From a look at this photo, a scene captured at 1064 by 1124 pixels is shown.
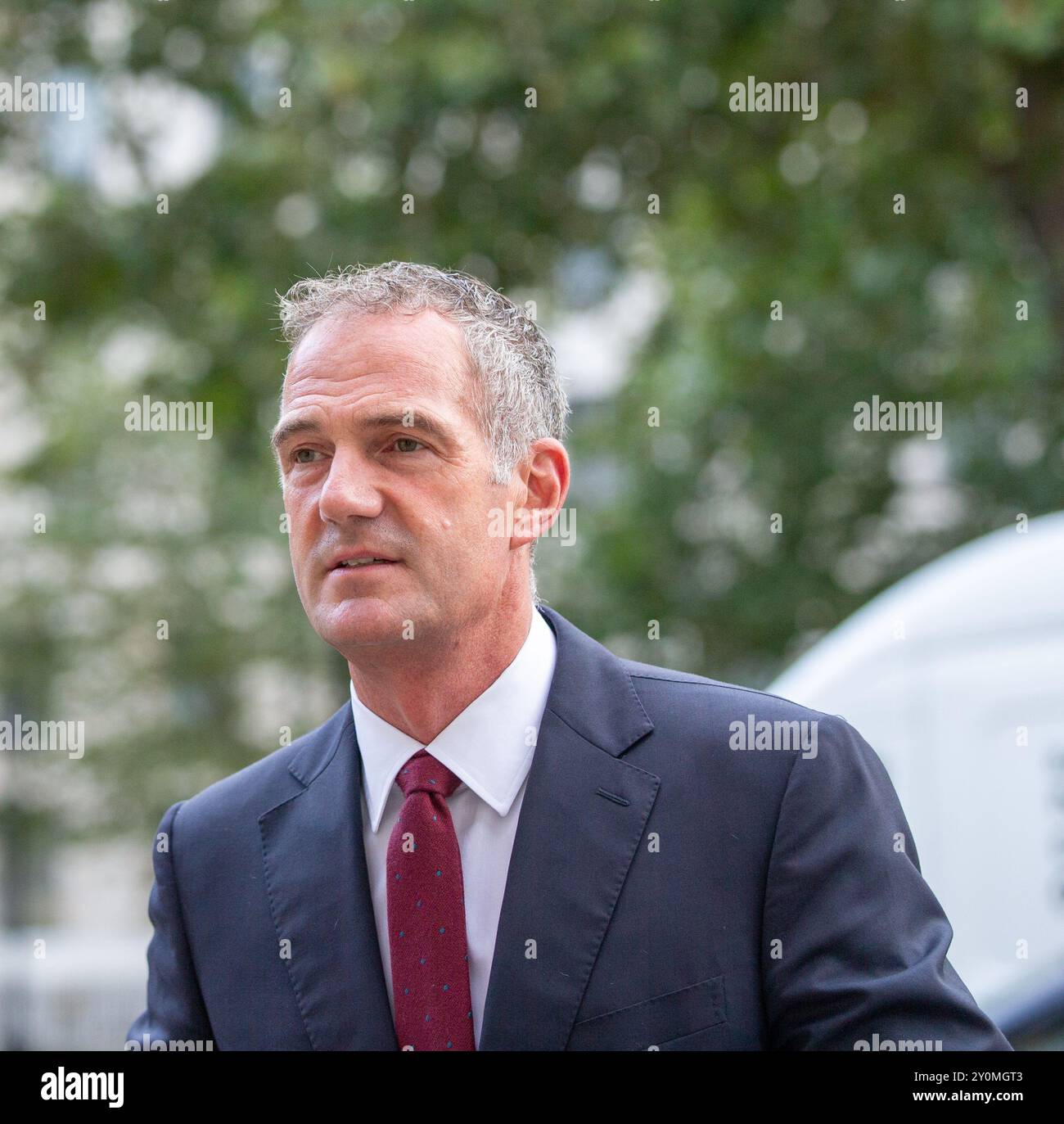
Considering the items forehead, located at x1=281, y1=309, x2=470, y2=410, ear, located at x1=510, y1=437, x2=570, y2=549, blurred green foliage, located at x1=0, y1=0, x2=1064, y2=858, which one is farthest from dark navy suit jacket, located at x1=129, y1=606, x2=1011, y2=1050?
blurred green foliage, located at x1=0, y1=0, x2=1064, y2=858

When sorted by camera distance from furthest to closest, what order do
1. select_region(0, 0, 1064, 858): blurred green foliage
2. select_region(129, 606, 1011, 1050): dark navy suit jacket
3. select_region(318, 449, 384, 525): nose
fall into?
select_region(0, 0, 1064, 858): blurred green foliage
select_region(318, 449, 384, 525): nose
select_region(129, 606, 1011, 1050): dark navy suit jacket

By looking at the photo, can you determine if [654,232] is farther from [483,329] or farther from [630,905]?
[630,905]

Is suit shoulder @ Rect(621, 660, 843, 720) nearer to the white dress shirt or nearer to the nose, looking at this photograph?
the white dress shirt

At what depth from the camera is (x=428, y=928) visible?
86.4 inches

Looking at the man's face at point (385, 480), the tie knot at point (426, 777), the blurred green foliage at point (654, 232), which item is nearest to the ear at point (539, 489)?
the man's face at point (385, 480)

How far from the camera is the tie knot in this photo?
229cm

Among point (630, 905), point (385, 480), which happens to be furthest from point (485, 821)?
point (385, 480)

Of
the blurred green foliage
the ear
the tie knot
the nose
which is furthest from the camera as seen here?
the blurred green foliage

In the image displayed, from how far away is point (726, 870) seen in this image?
7.03 feet

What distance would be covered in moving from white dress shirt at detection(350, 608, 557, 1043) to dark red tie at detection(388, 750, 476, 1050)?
0.03 meters

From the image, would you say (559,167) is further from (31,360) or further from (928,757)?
(928,757)

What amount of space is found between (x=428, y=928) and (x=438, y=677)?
1.24ft

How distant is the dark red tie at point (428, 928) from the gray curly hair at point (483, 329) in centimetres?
47

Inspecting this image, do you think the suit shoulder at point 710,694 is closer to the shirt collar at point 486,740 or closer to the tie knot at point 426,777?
the shirt collar at point 486,740
